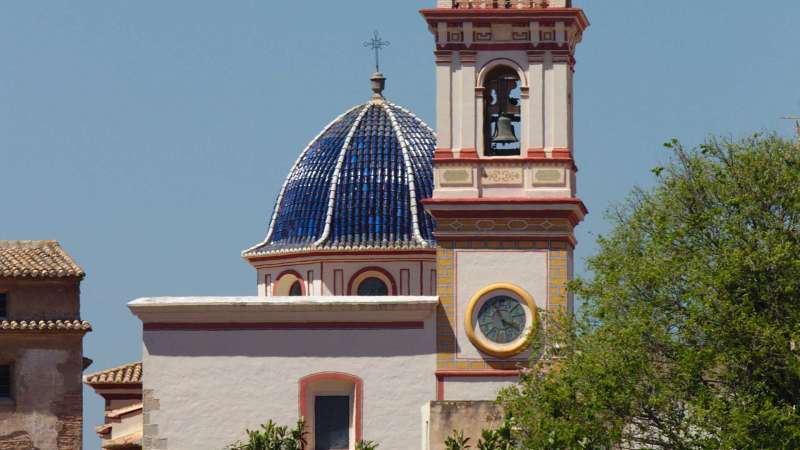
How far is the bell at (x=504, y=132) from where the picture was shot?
57.1m

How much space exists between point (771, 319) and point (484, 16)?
11936mm

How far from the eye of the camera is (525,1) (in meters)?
56.6

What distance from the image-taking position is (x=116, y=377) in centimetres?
7106

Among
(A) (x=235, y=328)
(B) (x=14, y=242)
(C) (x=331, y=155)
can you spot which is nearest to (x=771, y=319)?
(A) (x=235, y=328)

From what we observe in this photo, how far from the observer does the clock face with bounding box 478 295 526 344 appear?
55.8 meters

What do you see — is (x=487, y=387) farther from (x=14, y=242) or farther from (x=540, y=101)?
(x=14, y=242)

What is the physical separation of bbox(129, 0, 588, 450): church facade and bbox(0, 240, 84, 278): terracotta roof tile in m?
13.7

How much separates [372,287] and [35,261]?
1048cm

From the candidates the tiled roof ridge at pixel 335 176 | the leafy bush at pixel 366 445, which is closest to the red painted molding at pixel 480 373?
the leafy bush at pixel 366 445

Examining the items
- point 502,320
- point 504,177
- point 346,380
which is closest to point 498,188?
point 504,177

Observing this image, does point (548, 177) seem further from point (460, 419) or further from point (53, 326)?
point (53, 326)

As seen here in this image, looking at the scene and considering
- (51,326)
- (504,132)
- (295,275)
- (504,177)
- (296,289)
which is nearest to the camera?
(504,177)

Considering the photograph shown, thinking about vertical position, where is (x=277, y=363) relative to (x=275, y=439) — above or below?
above

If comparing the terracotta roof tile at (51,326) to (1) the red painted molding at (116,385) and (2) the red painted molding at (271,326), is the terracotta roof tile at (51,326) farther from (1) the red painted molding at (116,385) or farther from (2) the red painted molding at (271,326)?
(2) the red painted molding at (271,326)
